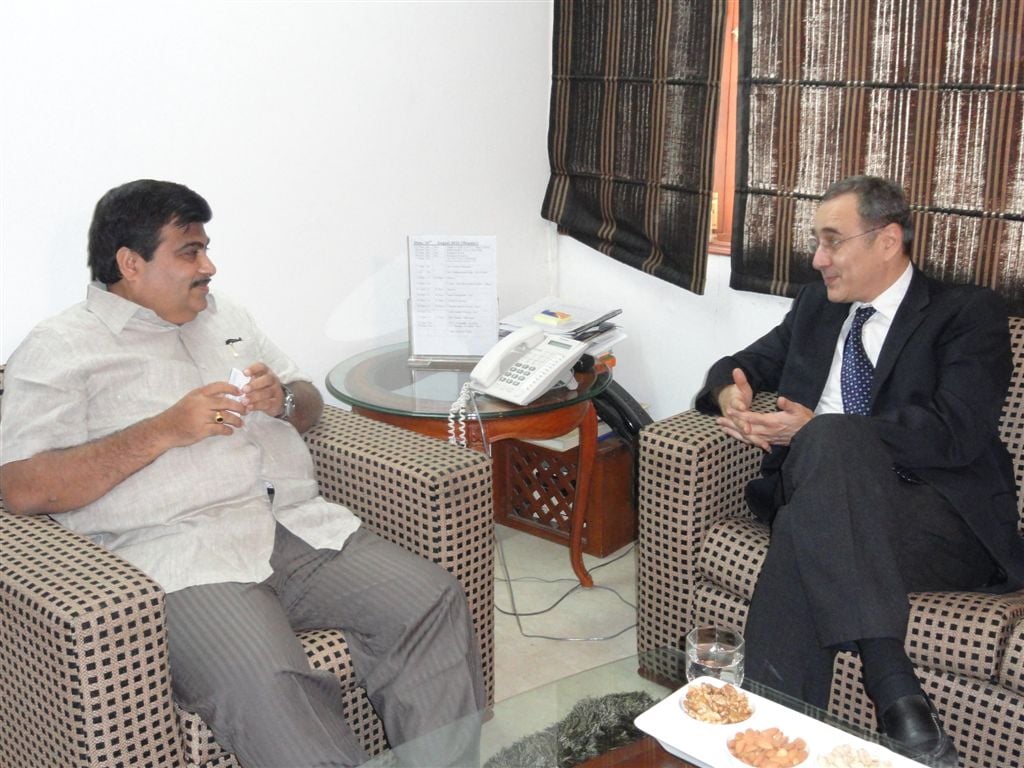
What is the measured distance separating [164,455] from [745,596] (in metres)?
1.13

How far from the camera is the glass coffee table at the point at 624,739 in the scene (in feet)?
Result: 5.05

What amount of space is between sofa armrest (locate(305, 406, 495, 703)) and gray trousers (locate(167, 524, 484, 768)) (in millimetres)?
58

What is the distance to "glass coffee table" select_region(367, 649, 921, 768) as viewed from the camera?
1.54 meters

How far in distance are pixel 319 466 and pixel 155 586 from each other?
2.09 ft

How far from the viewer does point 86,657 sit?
1621mm

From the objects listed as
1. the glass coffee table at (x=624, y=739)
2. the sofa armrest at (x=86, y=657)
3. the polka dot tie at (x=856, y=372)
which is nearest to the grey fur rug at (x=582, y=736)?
the glass coffee table at (x=624, y=739)

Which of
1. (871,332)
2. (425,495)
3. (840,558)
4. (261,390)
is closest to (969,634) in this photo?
(840,558)

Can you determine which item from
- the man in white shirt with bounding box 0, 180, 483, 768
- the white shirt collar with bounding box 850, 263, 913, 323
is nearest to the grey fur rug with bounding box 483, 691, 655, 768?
the man in white shirt with bounding box 0, 180, 483, 768

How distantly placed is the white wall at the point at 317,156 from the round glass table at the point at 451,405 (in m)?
0.24

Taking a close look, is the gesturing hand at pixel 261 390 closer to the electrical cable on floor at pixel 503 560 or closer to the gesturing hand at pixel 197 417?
the gesturing hand at pixel 197 417

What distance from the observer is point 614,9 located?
10.3 ft

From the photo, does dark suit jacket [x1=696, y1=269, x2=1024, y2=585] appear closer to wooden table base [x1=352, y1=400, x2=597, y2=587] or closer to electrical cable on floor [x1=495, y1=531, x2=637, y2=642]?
wooden table base [x1=352, y1=400, x2=597, y2=587]

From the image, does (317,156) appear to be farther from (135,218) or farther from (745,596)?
(745,596)

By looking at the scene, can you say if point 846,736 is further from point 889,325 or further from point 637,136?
point 637,136
